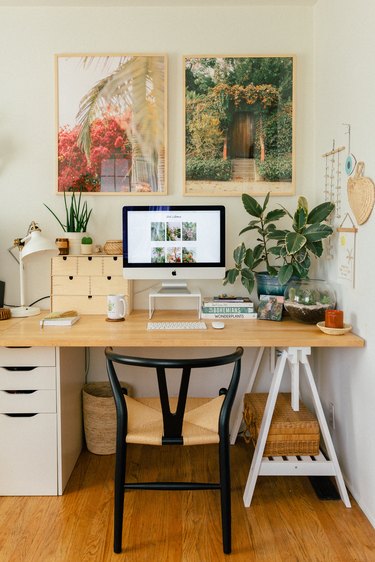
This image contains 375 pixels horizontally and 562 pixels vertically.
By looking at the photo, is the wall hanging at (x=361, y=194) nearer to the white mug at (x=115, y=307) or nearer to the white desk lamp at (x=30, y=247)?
the white mug at (x=115, y=307)

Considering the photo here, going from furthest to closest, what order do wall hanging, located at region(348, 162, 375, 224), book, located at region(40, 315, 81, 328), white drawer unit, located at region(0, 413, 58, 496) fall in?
book, located at region(40, 315, 81, 328), white drawer unit, located at region(0, 413, 58, 496), wall hanging, located at region(348, 162, 375, 224)

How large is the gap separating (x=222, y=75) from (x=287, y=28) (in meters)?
0.45

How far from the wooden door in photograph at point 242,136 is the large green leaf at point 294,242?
2.22 ft

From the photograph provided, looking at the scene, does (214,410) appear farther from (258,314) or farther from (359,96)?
(359,96)

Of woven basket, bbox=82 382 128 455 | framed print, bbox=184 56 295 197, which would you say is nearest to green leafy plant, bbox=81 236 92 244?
framed print, bbox=184 56 295 197

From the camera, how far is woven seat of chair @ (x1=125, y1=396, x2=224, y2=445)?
1.87 meters

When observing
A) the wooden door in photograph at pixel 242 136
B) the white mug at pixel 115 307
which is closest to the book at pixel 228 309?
the white mug at pixel 115 307

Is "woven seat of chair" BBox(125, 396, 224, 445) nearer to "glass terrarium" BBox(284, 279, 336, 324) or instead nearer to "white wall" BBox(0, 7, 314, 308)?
"glass terrarium" BBox(284, 279, 336, 324)

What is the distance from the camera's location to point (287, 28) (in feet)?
9.12

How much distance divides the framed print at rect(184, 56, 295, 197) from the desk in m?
0.89

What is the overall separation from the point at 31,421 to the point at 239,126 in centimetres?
192

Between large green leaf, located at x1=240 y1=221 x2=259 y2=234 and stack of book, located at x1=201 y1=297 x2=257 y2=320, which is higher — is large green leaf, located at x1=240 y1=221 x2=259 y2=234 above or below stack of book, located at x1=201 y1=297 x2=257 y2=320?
above

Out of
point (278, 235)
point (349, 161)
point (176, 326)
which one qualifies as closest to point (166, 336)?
point (176, 326)

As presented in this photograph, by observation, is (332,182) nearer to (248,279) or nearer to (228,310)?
(248,279)
